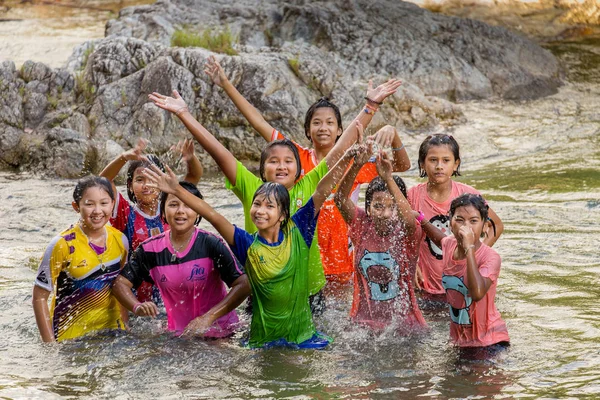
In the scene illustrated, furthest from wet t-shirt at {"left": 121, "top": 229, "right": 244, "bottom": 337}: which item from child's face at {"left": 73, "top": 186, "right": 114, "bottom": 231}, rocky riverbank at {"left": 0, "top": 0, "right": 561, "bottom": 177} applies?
rocky riverbank at {"left": 0, "top": 0, "right": 561, "bottom": 177}

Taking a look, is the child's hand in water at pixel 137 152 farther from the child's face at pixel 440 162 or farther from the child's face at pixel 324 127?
the child's face at pixel 440 162

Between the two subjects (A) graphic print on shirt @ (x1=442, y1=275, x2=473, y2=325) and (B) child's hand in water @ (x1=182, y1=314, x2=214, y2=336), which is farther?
(B) child's hand in water @ (x1=182, y1=314, x2=214, y2=336)

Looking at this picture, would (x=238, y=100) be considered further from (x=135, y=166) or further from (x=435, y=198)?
(x=435, y=198)

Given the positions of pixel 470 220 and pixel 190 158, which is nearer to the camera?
pixel 470 220

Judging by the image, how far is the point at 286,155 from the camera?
486 cm

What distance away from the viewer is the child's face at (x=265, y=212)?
4355 mm

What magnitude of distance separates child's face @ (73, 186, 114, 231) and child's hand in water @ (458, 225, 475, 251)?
190 cm

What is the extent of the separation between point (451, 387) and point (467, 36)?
9.11 meters

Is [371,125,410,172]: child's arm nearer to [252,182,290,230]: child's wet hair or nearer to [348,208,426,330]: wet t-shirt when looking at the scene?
Answer: [348,208,426,330]: wet t-shirt

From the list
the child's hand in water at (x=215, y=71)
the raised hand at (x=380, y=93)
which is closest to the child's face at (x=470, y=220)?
the raised hand at (x=380, y=93)

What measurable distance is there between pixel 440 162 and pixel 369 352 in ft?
4.02

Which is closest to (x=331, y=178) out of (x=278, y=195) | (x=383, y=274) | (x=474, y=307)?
(x=278, y=195)

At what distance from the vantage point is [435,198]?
5289 millimetres

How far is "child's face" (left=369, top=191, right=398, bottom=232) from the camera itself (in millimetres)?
4641
